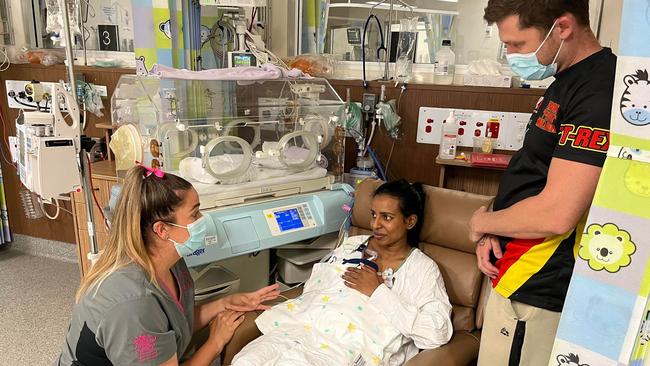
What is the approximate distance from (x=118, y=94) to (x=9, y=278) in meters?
1.88

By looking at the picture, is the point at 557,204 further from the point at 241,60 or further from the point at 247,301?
the point at 241,60

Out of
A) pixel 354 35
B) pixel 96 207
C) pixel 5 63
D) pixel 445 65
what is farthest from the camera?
pixel 5 63

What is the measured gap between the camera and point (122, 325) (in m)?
1.21

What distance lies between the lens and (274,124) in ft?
7.51

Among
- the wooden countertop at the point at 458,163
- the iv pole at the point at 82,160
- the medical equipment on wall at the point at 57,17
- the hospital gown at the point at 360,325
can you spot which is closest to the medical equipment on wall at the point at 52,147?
the iv pole at the point at 82,160

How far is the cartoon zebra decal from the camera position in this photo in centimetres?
84

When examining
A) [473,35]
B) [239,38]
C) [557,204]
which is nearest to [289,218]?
[557,204]

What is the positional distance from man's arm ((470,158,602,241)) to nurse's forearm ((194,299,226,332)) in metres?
1.10

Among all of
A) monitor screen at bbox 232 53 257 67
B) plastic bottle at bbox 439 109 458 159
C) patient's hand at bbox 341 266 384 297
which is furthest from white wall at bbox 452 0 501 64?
patient's hand at bbox 341 266 384 297

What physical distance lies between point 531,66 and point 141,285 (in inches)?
45.8

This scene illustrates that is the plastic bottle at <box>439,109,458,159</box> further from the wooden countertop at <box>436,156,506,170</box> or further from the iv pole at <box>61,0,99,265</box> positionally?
the iv pole at <box>61,0,99,265</box>

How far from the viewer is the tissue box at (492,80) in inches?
88.7

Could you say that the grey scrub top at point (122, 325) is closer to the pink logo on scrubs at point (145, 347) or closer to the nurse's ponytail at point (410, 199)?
the pink logo on scrubs at point (145, 347)

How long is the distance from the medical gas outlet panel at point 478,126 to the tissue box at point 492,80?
0.46 feet
